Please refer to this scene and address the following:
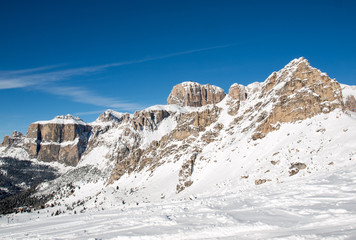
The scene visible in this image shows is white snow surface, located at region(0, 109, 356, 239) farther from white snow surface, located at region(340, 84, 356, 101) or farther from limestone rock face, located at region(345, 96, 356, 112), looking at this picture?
white snow surface, located at region(340, 84, 356, 101)

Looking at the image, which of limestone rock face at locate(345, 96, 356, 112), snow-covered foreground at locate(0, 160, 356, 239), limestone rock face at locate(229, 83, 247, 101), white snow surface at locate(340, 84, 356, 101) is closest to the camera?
snow-covered foreground at locate(0, 160, 356, 239)

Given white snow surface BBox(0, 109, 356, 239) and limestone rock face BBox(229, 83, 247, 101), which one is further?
limestone rock face BBox(229, 83, 247, 101)

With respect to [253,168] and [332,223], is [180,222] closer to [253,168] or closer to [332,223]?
[332,223]

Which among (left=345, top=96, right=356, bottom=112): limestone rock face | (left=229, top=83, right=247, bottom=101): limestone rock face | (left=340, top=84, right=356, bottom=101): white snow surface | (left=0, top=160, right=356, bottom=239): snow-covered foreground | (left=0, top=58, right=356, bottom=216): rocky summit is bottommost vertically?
(left=0, top=160, right=356, bottom=239): snow-covered foreground

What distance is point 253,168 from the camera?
167 ft

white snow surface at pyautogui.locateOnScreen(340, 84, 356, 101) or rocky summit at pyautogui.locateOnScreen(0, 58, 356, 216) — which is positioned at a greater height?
white snow surface at pyautogui.locateOnScreen(340, 84, 356, 101)

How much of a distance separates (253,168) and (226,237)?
42018 mm

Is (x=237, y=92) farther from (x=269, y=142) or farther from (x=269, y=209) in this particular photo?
(x=269, y=209)

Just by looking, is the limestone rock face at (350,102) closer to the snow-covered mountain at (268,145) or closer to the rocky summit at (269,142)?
the rocky summit at (269,142)

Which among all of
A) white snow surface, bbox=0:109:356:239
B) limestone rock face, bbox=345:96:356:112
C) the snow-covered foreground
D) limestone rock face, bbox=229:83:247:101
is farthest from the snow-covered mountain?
limestone rock face, bbox=345:96:356:112

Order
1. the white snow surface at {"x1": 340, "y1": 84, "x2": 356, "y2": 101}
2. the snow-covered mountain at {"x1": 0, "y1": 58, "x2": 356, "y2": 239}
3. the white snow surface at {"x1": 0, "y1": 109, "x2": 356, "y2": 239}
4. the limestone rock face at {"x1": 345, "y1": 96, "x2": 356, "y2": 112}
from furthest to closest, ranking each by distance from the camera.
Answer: the white snow surface at {"x1": 340, "y1": 84, "x2": 356, "y2": 101} < the limestone rock face at {"x1": 345, "y1": 96, "x2": 356, "y2": 112} < the snow-covered mountain at {"x1": 0, "y1": 58, "x2": 356, "y2": 239} < the white snow surface at {"x1": 0, "y1": 109, "x2": 356, "y2": 239}

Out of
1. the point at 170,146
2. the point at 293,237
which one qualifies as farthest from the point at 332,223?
the point at 170,146

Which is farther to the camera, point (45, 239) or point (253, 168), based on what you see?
point (253, 168)

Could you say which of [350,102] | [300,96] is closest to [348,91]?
[350,102]
